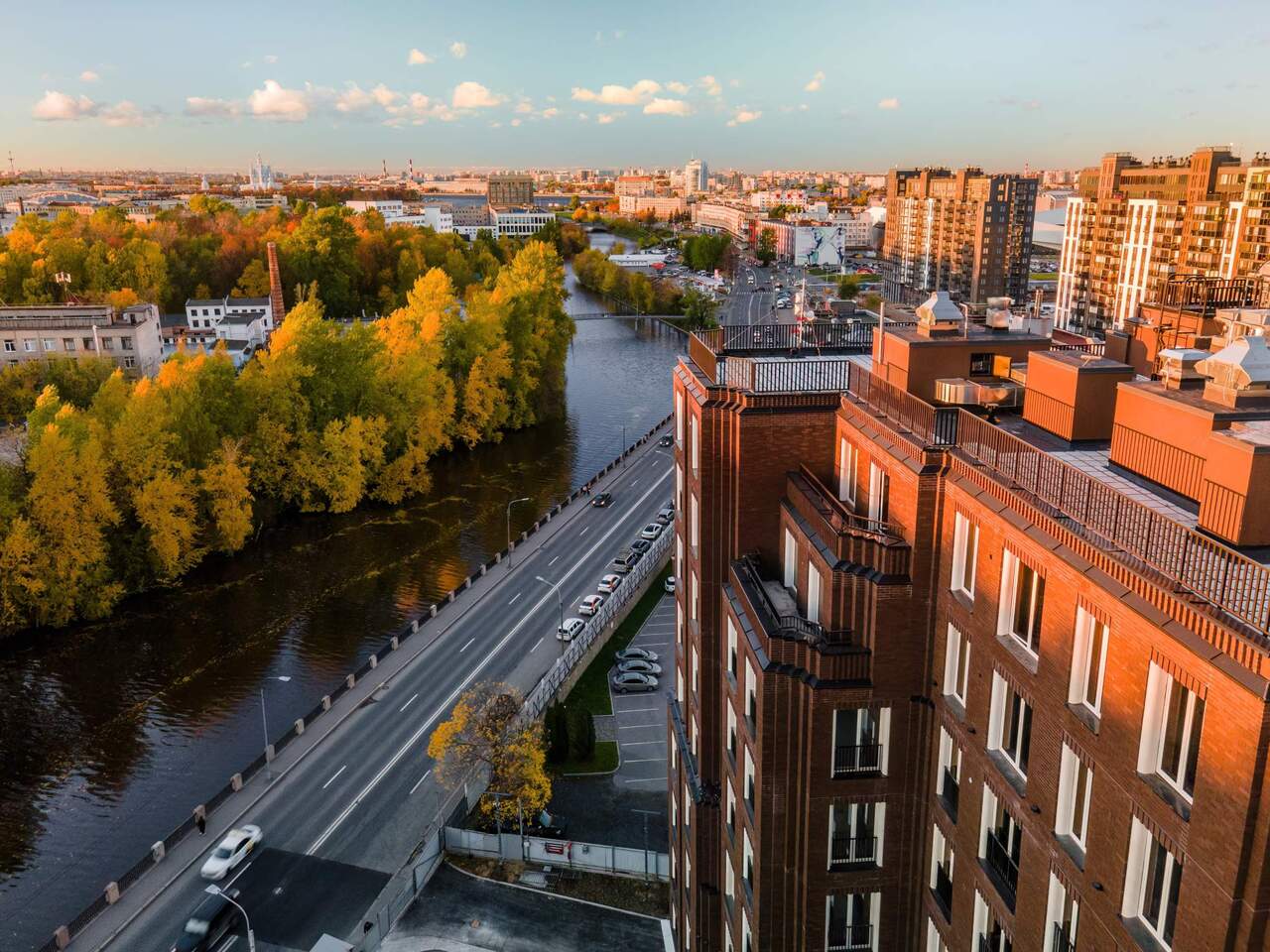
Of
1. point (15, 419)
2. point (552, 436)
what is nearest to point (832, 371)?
point (552, 436)

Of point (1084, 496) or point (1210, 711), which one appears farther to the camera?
point (1084, 496)

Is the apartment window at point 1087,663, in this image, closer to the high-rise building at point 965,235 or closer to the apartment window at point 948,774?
the apartment window at point 948,774

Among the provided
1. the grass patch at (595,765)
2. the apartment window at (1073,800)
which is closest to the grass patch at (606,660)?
the grass patch at (595,765)

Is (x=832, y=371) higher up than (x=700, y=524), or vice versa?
(x=832, y=371)

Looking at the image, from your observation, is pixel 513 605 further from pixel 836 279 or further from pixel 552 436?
pixel 836 279

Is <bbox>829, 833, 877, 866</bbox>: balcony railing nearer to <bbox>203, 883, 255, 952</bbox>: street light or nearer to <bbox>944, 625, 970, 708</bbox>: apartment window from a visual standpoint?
<bbox>944, 625, 970, 708</bbox>: apartment window

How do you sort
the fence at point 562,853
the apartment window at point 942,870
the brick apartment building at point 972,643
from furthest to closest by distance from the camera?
1. the fence at point 562,853
2. the apartment window at point 942,870
3. the brick apartment building at point 972,643

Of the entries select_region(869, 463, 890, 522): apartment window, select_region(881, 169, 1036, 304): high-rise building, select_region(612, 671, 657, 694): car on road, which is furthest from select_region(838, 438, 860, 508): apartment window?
select_region(881, 169, 1036, 304): high-rise building
